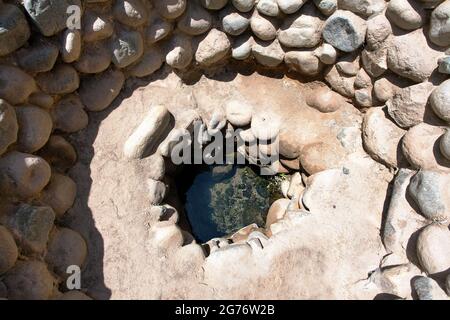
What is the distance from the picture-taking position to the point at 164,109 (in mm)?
2410

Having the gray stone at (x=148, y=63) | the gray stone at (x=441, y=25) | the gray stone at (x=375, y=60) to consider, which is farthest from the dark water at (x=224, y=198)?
the gray stone at (x=441, y=25)

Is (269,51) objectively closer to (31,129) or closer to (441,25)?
(441,25)

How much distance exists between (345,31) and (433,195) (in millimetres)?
915

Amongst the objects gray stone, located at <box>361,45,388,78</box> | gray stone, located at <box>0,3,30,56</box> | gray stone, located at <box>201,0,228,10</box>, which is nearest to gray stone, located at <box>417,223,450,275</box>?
gray stone, located at <box>361,45,388,78</box>

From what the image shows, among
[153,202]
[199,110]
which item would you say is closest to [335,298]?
[153,202]

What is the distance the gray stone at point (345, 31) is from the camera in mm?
2312

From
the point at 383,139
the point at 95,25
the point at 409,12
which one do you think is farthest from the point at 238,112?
the point at 409,12

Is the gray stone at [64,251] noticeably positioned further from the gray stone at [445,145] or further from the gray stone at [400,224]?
the gray stone at [445,145]

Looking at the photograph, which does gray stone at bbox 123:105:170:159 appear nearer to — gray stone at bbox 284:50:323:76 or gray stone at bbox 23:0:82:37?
gray stone at bbox 23:0:82:37

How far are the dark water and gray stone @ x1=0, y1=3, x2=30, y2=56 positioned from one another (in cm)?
122

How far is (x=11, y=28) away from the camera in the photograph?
1.90 meters

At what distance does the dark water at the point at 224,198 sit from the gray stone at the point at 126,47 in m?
0.79

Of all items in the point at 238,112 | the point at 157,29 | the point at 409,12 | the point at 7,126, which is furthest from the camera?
the point at 238,112

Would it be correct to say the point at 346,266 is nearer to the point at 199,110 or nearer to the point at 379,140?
the point at 379,140
